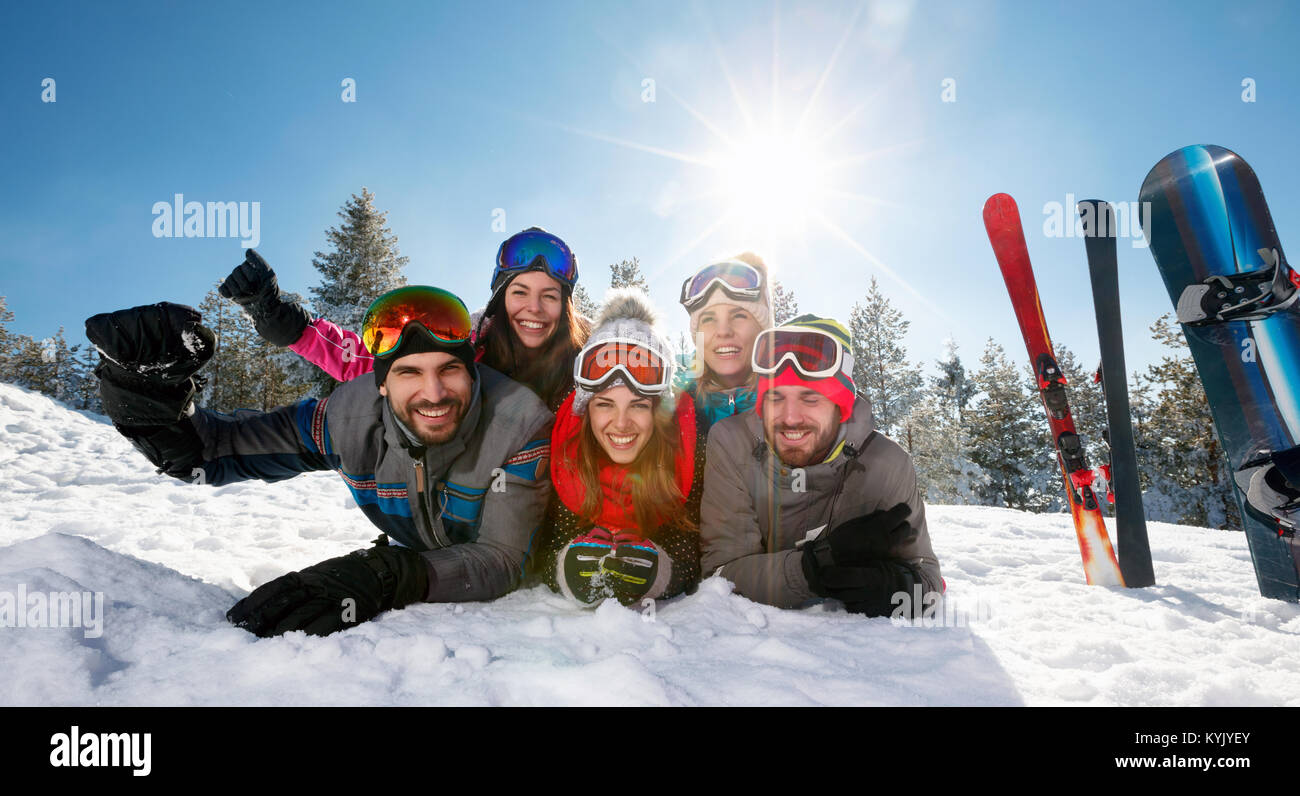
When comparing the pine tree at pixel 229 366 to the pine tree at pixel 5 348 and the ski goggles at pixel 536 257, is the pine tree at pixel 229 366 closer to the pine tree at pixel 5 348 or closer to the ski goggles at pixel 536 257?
the pine tree at pixel 5 348

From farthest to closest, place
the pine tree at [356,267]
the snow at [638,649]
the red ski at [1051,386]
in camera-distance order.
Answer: the pine tree at [356,267], the red ski at [1051,386], the snow at [638,649]

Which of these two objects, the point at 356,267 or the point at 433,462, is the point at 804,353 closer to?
the point at 433,462

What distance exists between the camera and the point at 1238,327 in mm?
4395

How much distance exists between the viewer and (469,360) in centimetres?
324

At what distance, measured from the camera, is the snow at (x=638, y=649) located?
5.53ft

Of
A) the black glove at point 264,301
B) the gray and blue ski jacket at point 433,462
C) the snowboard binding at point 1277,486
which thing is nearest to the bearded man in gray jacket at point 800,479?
the gray and blue ski jacket at point 433,462

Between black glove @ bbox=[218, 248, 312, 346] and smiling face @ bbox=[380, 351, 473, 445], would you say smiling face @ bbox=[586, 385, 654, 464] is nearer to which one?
smiling face @ bbox=[380, 351, 473, 445]

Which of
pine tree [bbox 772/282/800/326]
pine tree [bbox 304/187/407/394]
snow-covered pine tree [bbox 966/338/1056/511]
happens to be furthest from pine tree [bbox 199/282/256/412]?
snow-covered pine tree [bbox 966/338/1056/511]

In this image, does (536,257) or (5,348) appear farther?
(5,348)

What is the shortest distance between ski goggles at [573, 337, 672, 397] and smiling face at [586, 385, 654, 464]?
0.07m

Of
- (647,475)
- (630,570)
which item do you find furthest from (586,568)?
(647,475)

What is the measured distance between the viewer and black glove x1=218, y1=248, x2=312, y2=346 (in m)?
4.21

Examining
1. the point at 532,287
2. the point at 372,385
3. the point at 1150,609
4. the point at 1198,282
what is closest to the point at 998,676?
the point at 1150,609

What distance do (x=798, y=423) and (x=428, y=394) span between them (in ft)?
6.98
